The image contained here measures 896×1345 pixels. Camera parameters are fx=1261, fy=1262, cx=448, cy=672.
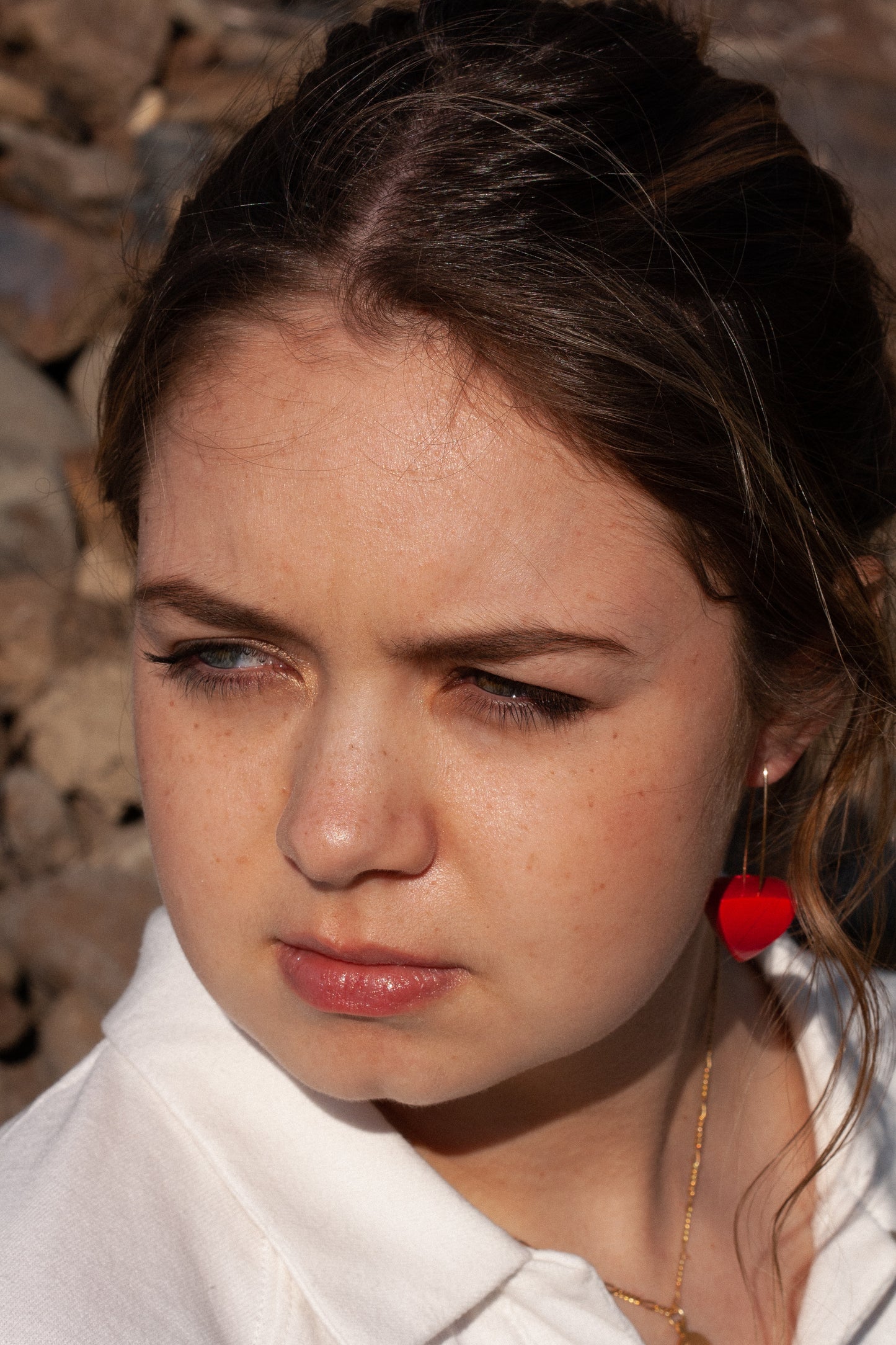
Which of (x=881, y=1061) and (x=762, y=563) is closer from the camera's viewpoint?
(x=762, y=563)

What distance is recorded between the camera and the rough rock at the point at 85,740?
403cm

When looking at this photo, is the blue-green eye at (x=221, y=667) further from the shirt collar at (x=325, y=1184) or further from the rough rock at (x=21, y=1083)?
the rough rock at (x=21, y=1083)

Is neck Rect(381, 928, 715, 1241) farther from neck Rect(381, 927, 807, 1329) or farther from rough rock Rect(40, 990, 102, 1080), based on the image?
rough rock Rect(40, 990, 102, 1080)

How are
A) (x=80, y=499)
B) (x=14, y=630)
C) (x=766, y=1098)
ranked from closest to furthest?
1. (x=766, y=1098)
2. (x=14, y=630)
3. (x=80, y=499)

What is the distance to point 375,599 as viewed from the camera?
1.31 meters

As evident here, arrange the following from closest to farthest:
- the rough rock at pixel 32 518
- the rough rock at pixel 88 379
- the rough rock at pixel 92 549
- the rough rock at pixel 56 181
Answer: the rough rock at pixel 32 518 → the rough rock at pixel 92 549 → the rough rock at pixel 88 379 → the rough rock at pixel 56 181

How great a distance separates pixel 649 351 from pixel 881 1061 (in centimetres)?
132

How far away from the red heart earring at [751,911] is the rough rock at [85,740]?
101 inches

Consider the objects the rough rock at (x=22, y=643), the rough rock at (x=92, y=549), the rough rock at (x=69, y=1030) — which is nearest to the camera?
the rough rock at (x=69, y=1030)

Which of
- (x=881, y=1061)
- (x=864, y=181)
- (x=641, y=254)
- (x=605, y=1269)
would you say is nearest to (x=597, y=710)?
(x=641, y=254)

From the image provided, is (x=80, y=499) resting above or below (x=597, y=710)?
below

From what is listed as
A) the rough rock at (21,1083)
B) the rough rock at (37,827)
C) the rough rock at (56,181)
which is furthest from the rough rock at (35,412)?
the rough rock at (21,1083)

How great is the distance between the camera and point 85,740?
4.05 metres

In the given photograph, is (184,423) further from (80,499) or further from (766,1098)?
(80,499)
